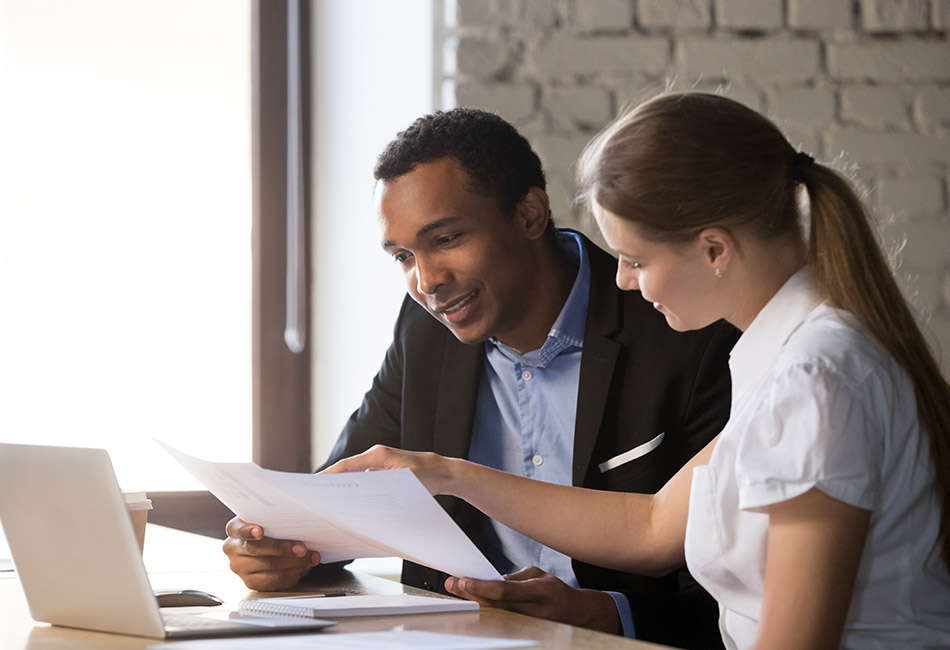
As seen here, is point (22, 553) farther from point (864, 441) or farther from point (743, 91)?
point (743, 91)

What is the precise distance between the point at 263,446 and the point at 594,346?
105cm

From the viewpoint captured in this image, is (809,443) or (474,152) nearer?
(809,443)

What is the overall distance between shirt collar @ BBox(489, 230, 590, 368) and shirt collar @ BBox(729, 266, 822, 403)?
1.53ft

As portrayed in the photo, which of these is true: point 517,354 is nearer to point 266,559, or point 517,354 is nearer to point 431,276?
point 431,276

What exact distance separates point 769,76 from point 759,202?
1144mm

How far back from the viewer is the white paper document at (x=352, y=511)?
0.98 m

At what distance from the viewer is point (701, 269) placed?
3.42 ft

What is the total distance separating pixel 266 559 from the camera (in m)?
1.19

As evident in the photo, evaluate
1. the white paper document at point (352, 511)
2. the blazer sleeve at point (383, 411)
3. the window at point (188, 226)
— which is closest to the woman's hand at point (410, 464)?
the white paper document at point (352, 511)

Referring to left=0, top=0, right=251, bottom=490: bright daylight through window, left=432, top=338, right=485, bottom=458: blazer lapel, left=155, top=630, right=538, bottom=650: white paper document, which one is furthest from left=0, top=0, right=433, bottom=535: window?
left=155, top=630, right=538, bottom=650: white paper document

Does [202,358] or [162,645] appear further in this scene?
[202,358]

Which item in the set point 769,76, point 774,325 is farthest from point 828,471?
point 769,76

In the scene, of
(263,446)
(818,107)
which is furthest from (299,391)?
(818,107)

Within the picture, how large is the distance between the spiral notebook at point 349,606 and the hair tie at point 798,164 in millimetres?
511
